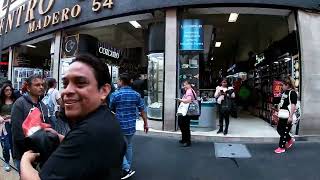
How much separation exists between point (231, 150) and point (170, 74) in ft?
11.0

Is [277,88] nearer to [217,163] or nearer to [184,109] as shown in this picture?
[184,109]

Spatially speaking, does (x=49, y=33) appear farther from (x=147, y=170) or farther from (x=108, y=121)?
(x=108, y=121)

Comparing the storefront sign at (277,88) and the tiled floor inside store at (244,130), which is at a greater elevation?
the storefront sign at (277,88)

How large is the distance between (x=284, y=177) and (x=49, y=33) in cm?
1187

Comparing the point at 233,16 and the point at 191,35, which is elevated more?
the point at 233,16

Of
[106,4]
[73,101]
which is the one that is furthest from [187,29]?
[73,101]

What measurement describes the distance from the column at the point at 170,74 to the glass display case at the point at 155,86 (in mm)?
409

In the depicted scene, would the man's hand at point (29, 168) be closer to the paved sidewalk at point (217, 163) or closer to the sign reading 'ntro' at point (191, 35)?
the paved sidewalk at point (217, 163)

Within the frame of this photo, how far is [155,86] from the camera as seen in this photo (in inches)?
483

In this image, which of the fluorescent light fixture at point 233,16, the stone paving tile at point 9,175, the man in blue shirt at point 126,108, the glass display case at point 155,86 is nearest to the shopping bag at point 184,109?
the glass display case at point 155,86

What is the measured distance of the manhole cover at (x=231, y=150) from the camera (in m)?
8.25

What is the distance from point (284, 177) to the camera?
21.5 feet

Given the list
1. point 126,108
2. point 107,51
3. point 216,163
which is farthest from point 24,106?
point 107,51

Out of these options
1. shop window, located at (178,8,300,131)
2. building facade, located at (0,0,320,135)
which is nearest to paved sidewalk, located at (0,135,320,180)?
building facade, located at (0,0,320,135)
